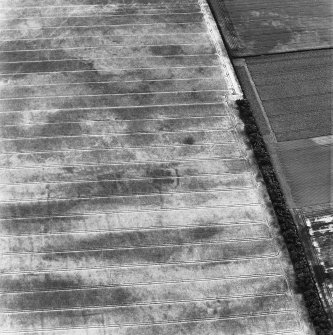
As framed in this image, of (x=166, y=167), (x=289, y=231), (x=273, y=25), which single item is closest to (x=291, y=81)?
(x=273, y=25)

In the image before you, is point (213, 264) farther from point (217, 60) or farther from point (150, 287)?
point (217, 60)

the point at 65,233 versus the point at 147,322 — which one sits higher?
the point at 65,233

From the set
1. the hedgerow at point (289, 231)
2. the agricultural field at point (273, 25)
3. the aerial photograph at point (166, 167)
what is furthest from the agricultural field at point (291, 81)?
the hedgerow at point (289, 231)

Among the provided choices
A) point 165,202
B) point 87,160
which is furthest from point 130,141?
point 165,202

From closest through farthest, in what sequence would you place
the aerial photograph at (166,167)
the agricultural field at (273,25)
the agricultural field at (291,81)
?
the aerial photograph at (166,167), the agricultural field at (291,81), the agricultural field at (273,25)

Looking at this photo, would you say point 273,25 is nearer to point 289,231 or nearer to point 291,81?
point 291,81

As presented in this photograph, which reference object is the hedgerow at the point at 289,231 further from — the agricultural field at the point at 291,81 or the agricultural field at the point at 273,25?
the agricultural field at the point at 273,25
